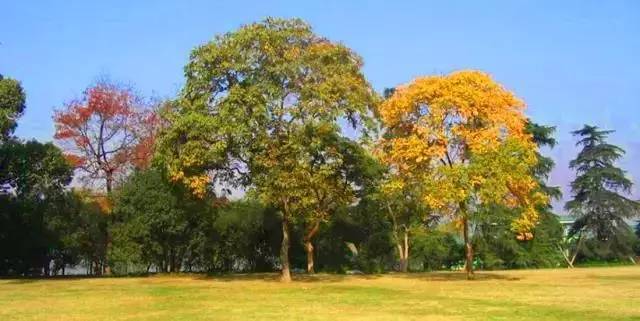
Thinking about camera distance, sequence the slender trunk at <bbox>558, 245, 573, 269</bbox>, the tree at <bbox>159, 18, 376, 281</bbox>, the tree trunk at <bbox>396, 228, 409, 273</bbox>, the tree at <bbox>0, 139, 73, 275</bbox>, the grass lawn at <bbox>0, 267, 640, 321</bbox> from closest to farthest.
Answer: the grass lawn at <bbox>0, 267, 640, 321</bbox> < the tree at <bbox>159, 18, 376, 281</bbox> < the tree at <bbox>0, 139, 73, 275</bbox> < the tree trunk at <bbox>396, 228, 409, 273</bbox> < the slender trunk at <bbox>558, 245, 573, 269</bbox>

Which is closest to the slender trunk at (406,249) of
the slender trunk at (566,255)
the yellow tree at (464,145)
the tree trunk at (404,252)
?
the tree trunk at (404,252)

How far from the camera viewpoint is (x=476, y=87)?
27.5 metres

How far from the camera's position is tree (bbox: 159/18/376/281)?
85.8 feet

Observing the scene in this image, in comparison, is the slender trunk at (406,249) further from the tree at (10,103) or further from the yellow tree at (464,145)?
the tree at (10,103)

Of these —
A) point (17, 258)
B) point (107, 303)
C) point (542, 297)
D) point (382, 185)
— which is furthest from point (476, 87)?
point (17, 258)

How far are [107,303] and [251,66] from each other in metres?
11.8

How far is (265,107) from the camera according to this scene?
26172 millimetres

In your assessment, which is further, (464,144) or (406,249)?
(406,249)

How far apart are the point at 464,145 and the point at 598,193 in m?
24.5

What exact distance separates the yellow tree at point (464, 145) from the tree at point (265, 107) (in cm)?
218

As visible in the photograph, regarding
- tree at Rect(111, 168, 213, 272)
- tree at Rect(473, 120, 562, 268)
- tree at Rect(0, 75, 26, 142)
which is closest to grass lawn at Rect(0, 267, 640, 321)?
tree at Rect(0, 75, 26, 142)

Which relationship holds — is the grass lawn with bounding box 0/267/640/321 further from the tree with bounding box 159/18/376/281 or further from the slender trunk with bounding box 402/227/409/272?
the slender trunk with bounding box 402/227/409/272

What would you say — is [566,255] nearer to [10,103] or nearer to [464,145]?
[464,145]

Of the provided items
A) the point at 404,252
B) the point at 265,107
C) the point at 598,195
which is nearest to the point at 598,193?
the point at 598,195
